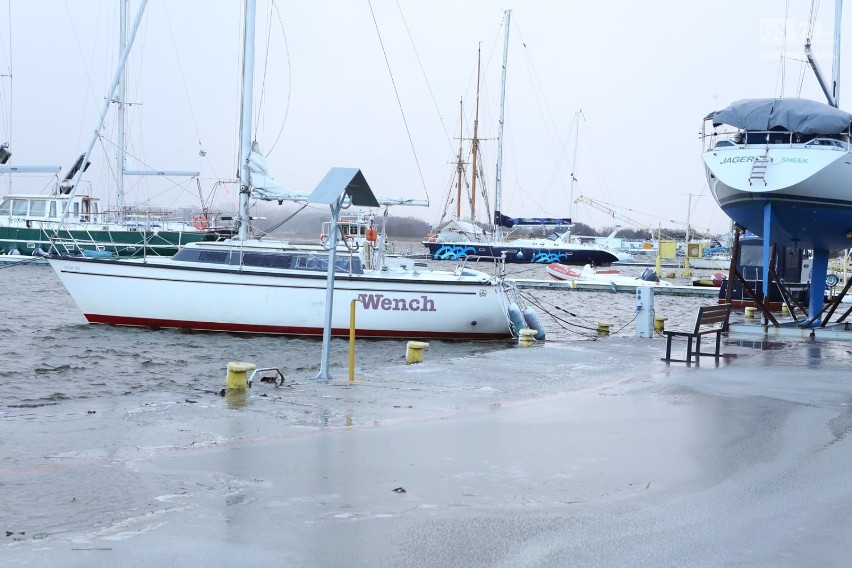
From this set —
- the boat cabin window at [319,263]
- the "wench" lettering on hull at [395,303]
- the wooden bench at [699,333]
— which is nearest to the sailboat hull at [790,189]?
the wooden bench at [699,333]

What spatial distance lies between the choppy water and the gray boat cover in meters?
7.14

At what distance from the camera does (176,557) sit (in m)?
4.91

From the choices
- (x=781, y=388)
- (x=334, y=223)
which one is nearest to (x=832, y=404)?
(x=781, y=388)

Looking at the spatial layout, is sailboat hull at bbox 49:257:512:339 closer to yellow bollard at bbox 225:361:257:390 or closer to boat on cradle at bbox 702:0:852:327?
boat on cradle at bbox 702:0:852:327

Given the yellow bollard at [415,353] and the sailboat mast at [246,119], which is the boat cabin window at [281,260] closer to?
the sailboat mast at [246,119]

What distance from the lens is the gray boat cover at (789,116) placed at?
17.4m

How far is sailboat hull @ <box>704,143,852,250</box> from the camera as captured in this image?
17406mm

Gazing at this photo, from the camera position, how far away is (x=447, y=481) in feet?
21.8

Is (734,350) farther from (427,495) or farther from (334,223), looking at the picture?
(427,495)

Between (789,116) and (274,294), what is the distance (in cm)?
1144

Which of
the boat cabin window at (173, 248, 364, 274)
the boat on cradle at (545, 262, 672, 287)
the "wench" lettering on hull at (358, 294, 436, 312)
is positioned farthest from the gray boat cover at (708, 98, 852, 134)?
the boat on cradle at (545, 262, 672, 287)

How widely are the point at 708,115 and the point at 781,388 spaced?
9.30 meters

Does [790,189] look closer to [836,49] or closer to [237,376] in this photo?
[836,49]

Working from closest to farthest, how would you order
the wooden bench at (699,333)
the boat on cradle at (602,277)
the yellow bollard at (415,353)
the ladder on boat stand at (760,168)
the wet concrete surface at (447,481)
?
the wet concrete surface at (447,481) → the wooden bench at (699,333) → the yellow bollard at (415,353) → the ladder on boat stand at (760,168) → the boat on cradle at (602,277)
